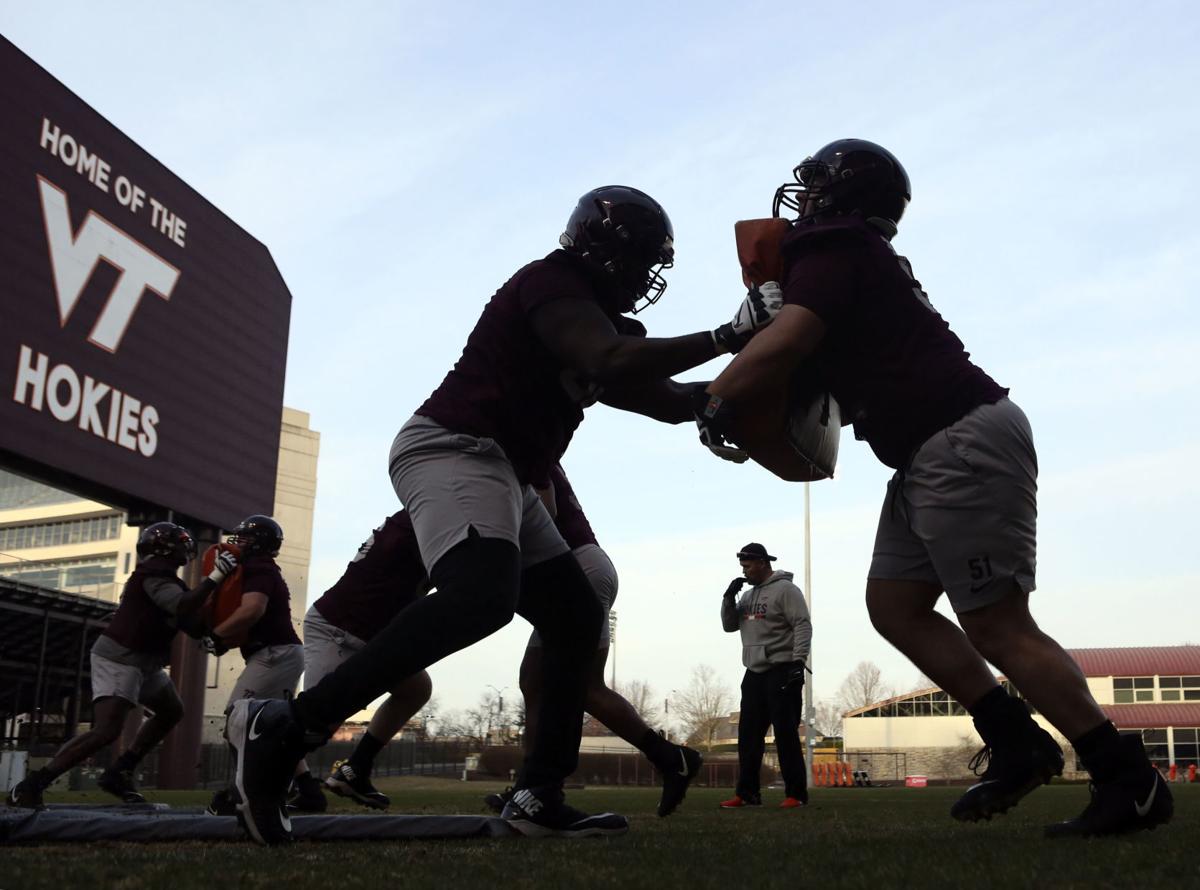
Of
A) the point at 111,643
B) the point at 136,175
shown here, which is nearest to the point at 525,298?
the point at 111,643

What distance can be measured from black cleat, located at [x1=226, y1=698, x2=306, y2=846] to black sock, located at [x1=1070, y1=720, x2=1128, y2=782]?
200 cm

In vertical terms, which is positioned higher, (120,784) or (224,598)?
(224,598)

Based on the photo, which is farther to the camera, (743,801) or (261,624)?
(743,801)

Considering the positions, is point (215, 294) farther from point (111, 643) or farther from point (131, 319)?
point (111, 643)

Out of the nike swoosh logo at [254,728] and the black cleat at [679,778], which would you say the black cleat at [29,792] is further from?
the nike swoosh logo at [254,728]

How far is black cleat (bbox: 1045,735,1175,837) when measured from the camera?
9.83 feet

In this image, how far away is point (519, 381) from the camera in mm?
3490

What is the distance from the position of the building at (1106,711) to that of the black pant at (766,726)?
2153 inches

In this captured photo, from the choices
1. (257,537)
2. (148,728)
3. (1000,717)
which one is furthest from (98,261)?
(1000,717)

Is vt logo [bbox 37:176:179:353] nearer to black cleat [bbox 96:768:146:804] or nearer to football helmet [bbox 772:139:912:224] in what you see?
black cleat [bbox 96:768:146:804]

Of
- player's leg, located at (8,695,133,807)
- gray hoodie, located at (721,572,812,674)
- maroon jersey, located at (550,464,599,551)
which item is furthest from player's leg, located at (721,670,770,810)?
player's leg, located at (8,695,133,807)

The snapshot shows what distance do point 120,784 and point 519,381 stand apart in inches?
222

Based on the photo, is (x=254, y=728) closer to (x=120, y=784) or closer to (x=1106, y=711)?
(x=120, y=784)

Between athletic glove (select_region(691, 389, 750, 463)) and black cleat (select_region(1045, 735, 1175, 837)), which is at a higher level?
athletic glove (select_region(691, 389, 750, 463))
